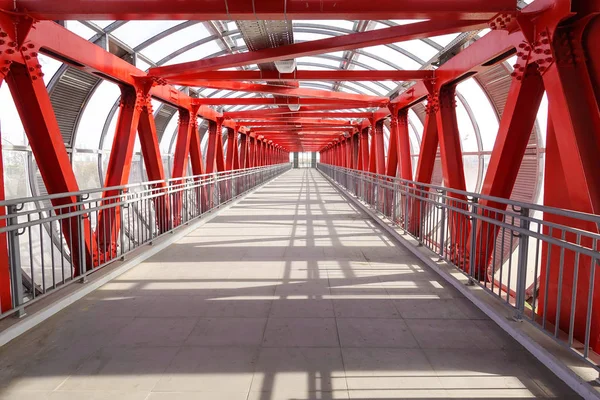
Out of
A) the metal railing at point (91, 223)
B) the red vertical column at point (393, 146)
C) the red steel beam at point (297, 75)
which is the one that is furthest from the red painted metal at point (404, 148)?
the metal railing at point (91, 223)

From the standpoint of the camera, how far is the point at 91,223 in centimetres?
821

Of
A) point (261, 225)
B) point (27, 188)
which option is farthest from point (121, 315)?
point (27, 188)

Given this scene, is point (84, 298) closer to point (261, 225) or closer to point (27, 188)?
point (261, 225)

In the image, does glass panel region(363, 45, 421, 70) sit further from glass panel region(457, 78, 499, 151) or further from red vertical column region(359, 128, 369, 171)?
red vertical column region(359, 128, 369, 171)

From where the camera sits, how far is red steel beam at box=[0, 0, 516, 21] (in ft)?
13.4

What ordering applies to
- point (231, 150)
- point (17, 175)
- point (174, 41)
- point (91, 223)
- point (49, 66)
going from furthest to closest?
point (231, 150) < point (17, 175) < point (174, 41) < point (49, 66) < point (91, 223)

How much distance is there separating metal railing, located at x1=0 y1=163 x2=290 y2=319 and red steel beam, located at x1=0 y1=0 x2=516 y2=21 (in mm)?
1969

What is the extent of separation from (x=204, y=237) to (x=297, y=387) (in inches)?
206

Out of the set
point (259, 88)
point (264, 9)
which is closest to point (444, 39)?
point (259, 88)

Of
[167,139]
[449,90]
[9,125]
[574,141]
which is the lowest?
[574,141]

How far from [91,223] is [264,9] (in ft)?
20.2

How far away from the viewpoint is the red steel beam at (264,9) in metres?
4.08

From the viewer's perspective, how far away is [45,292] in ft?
12.4

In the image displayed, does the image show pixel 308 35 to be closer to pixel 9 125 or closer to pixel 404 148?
pixel 404 148
